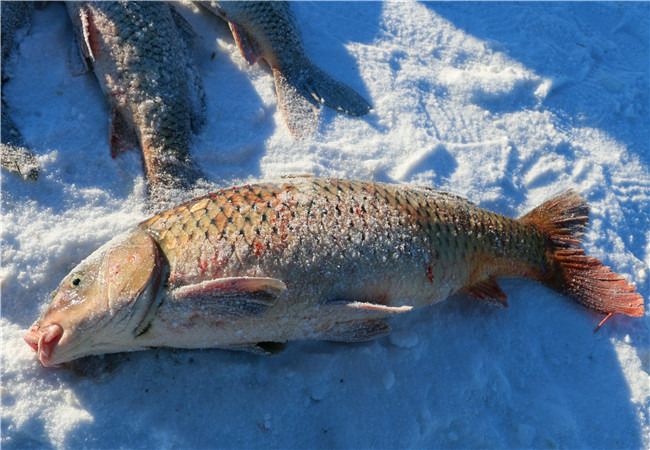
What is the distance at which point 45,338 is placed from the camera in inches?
84.3

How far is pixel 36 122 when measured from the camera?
10.4 ft

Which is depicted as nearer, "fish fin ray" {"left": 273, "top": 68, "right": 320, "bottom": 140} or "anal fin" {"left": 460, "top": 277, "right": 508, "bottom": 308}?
"anal fin" {"left": 460, "top": 277, "right": 508, "bottom": 308}

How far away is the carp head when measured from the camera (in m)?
2.19

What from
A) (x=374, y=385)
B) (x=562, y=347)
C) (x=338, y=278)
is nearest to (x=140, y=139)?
(x=338, y=278)

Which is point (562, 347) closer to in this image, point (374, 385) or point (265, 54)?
point (374, 385)

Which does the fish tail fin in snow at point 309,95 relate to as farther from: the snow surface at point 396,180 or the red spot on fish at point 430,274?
the red spot on fish at point 430,274

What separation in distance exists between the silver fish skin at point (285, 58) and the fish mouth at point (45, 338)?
209 cm

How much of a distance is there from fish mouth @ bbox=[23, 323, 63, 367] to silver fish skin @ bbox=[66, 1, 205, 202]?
1022 mm

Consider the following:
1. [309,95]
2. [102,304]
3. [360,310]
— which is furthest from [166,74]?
[360,310]

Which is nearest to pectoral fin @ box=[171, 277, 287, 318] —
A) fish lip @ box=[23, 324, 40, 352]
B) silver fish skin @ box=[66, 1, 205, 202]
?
fish lip @ box=[23, 324, 40, 352]

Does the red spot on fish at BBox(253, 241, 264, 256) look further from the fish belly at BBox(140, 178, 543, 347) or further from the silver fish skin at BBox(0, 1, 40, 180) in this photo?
the silver fish skin at BBox(0, 1, 40, 180)

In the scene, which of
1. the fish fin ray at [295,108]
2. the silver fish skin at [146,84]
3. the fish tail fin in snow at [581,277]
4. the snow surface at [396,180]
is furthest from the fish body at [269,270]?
the fish fin ray at [295,108]

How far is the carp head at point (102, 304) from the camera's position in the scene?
2186 mm

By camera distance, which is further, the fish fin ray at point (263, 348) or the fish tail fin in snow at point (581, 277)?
the fish tail fin in snow at point (581, 277)
